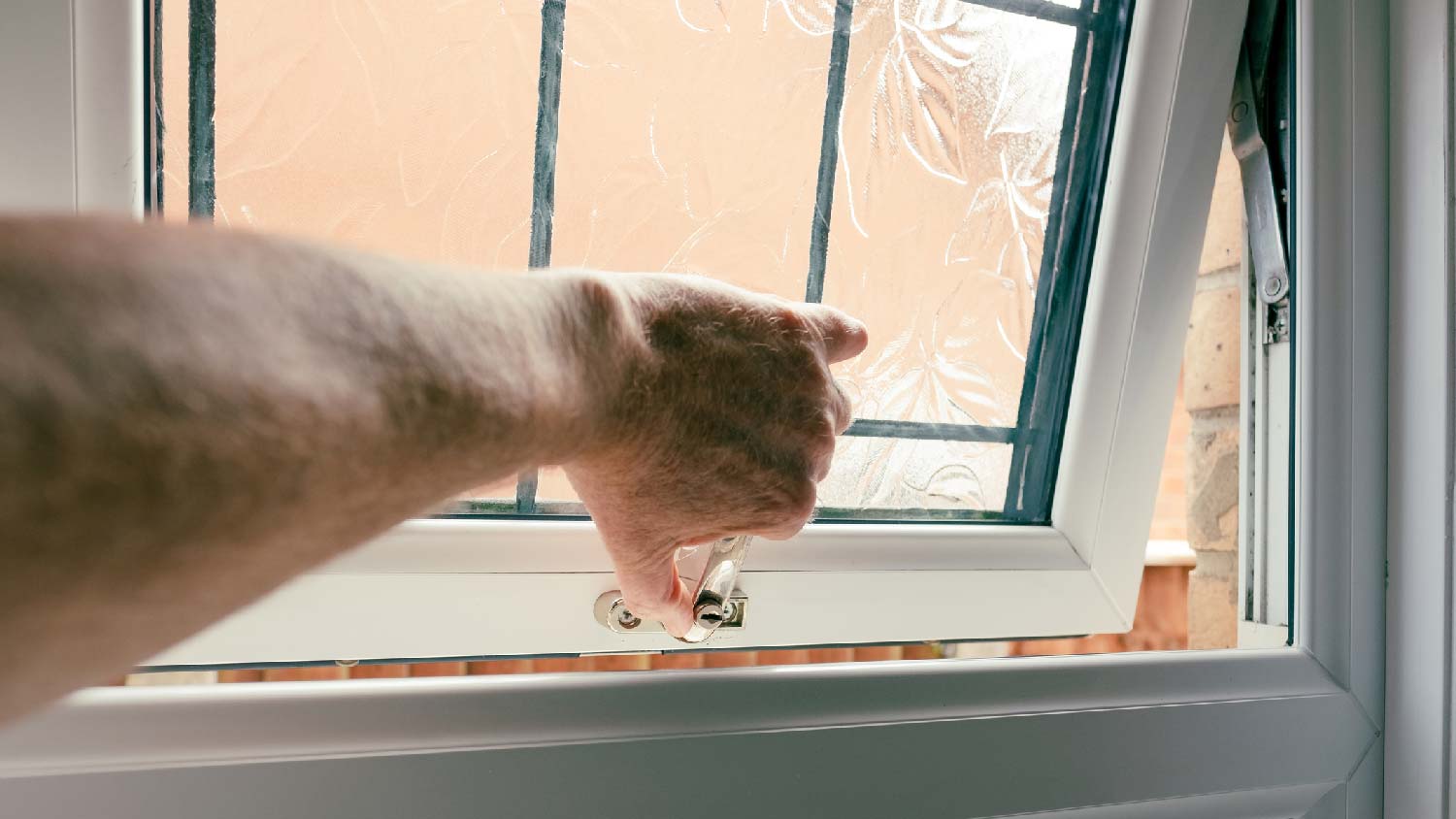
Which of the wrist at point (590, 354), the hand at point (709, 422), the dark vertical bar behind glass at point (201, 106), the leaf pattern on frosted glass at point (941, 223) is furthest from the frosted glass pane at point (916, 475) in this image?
the dark vertical bar behind glass at point (201, 106)

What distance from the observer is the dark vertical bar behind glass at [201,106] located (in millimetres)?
593

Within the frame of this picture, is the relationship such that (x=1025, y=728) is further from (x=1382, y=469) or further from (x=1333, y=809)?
(x=1382, y=469)

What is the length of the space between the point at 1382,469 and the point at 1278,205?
0.26 m

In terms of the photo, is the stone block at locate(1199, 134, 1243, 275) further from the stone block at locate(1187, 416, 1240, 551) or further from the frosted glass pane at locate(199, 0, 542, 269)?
the frosted glass pane at locate(199, 0, 542, 269)

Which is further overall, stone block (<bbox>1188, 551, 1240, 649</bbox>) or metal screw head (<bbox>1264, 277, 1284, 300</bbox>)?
stone block (<bbox>1188, 551, 1240, 649</bbox>)

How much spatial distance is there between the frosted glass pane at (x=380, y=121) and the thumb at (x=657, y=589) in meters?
0.25

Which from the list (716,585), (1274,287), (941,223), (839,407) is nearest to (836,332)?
(839,407)

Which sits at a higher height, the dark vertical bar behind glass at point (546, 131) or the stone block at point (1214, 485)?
the dark vertical bar behind glass at point (546, 131)

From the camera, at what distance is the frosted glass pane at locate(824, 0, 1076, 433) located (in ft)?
2.57

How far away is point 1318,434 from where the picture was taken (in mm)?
855

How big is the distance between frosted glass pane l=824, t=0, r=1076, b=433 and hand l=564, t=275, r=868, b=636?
0.24 m

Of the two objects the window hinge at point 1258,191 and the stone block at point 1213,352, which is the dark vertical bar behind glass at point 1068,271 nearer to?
the window hinge at point 1258,191

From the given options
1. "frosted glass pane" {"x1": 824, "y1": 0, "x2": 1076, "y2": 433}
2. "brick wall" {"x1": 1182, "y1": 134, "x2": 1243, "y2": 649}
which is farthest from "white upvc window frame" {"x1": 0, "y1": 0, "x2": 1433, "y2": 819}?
"brick wall" {"x1": 1182, "y1": 134, "x2": 1243, "y2": 649}

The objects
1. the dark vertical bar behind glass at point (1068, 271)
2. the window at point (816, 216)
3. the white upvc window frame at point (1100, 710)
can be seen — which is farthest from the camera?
the dark vertical bar behind glass at point (1068, 271)
